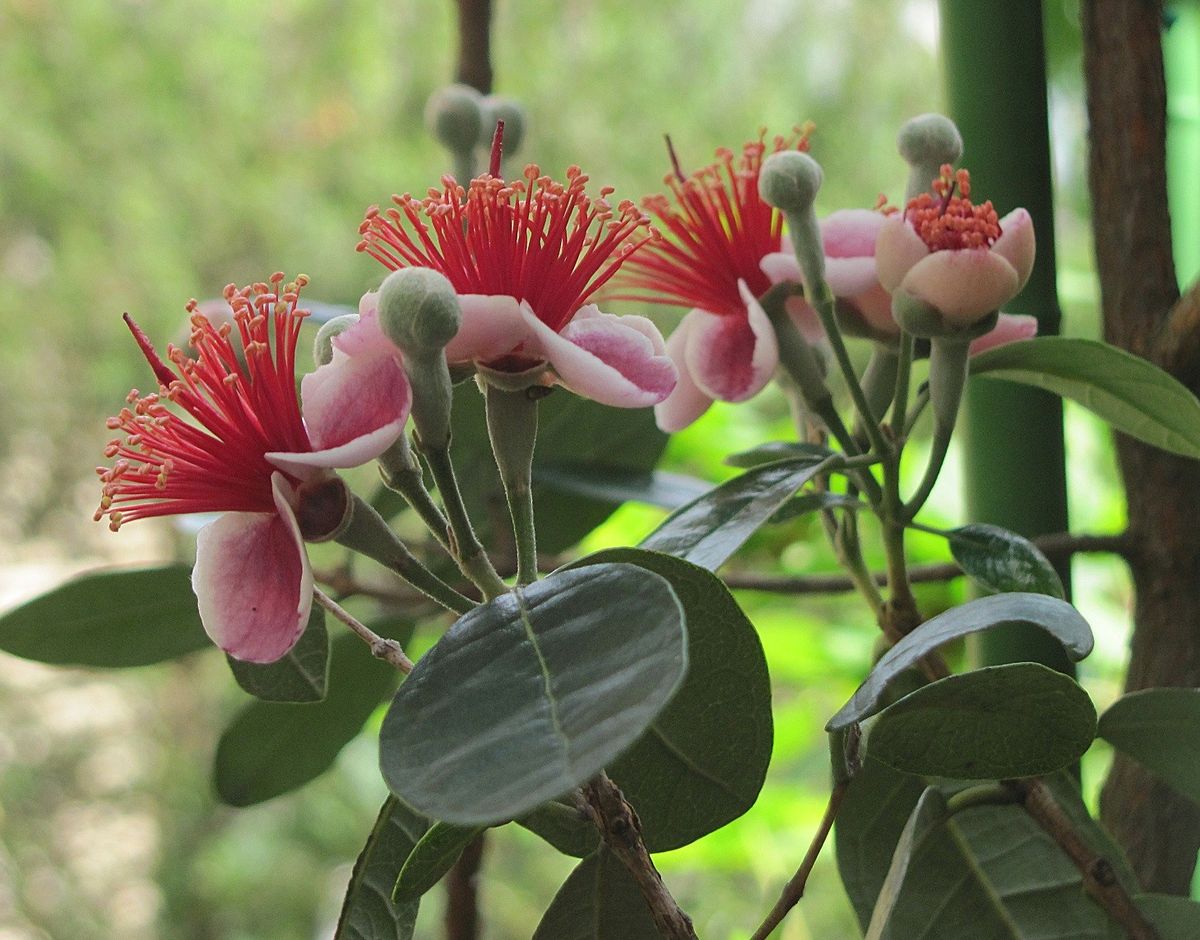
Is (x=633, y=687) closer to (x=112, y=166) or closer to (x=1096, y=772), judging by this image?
(x=1096, y=772)

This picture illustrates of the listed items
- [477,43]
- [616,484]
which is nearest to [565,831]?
[616,484]

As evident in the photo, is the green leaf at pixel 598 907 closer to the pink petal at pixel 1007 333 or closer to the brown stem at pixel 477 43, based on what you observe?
the pink petal at pixel 1007 333

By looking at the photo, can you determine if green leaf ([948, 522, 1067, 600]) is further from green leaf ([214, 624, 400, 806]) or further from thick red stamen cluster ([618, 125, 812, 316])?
green leaf ([214, 624, 400, 806])

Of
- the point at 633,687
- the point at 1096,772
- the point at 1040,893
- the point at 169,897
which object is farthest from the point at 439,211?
the point at 169,897

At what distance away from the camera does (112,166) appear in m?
→ 3.65

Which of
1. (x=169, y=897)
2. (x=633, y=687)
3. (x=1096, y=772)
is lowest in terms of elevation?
(x=169, y=897)

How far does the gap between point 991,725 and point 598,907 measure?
14cm

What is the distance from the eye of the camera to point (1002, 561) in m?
0.45

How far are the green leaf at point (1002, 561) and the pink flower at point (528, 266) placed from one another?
0.15 metres

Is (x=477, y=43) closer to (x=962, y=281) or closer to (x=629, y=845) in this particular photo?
(x=962, y=281)

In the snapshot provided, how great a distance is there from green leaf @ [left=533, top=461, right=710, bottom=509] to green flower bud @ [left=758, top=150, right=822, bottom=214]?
0.65ft

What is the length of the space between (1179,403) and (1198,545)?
14 cm

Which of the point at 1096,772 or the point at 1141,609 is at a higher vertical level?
the point at 1141,609

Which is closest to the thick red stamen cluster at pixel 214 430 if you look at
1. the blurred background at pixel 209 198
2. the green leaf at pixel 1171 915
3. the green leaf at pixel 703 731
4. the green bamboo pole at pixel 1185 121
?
the green leaf at pixel 703 731
